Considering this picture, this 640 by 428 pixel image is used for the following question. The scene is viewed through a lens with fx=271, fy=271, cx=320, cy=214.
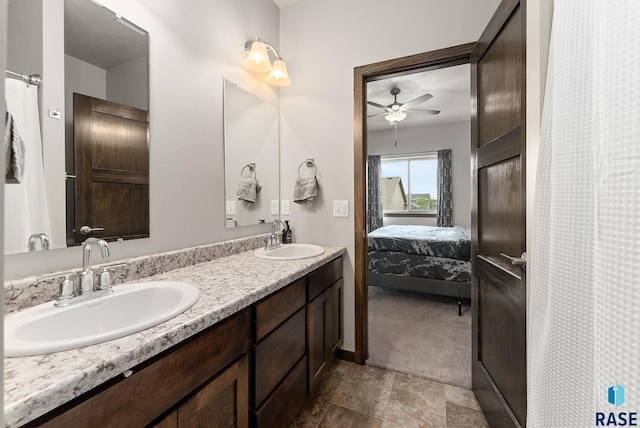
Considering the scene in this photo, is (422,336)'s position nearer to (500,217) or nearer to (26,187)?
(500,217)

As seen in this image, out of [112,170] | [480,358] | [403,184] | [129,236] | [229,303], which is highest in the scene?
[403,184]

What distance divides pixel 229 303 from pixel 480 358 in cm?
148

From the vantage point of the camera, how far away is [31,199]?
0.93 m

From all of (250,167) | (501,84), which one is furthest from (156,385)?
(501,84)

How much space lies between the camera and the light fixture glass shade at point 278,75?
201cm

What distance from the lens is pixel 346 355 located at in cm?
203

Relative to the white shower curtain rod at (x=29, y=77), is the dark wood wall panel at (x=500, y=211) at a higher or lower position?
lower

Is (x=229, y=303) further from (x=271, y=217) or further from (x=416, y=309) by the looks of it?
(x=416, y=309)

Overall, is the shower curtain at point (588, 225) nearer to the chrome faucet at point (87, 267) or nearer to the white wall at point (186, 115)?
the chrome faucet at point (87, 267)

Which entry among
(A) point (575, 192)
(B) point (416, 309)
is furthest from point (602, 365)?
(B) point (416, 309)

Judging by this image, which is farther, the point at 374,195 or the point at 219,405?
the point at 374,195

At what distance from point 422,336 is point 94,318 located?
2339mm

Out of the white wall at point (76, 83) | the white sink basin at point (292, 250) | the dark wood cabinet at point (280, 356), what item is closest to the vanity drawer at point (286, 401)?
the dark wood cabinet at point (280, 356)

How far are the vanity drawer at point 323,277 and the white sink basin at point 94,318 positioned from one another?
2.28 ft
